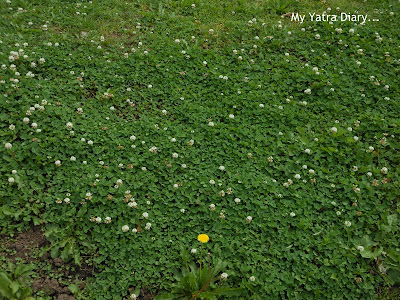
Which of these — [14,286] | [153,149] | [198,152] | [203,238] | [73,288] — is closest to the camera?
[14,286]

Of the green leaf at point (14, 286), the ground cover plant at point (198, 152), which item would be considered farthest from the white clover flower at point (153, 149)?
the green leaf at point (14, 286)

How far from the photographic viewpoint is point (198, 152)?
4.52 metres

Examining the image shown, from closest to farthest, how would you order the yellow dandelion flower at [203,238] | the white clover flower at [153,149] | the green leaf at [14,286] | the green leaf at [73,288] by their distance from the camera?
the green leaf at [14,286] → the green leaf at [73,288] → the yellow dandelion flower at [203,238] → the white clover flower at [153,149]

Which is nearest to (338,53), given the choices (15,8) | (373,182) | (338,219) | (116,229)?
(373,182)

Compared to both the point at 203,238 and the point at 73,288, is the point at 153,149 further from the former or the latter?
the point at 73,288

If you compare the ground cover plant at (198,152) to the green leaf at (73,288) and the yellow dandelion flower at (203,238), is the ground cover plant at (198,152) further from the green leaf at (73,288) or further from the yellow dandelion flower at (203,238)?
the yellow dandelion flower at (203,238)

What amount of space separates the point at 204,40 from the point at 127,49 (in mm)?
1309

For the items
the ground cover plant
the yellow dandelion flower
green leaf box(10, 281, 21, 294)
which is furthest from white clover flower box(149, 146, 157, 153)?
green leaf box(10, 281, 21, 294)

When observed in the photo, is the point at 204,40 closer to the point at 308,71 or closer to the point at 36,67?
the point at 308,71

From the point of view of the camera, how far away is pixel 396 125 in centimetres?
495

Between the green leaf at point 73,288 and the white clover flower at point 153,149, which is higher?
the white clover flower at point 153,149

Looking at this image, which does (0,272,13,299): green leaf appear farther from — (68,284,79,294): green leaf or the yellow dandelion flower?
the yellow dandelion flower

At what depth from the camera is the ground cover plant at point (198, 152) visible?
360 cm

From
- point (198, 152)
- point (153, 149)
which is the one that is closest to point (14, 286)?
point (153, 149)
